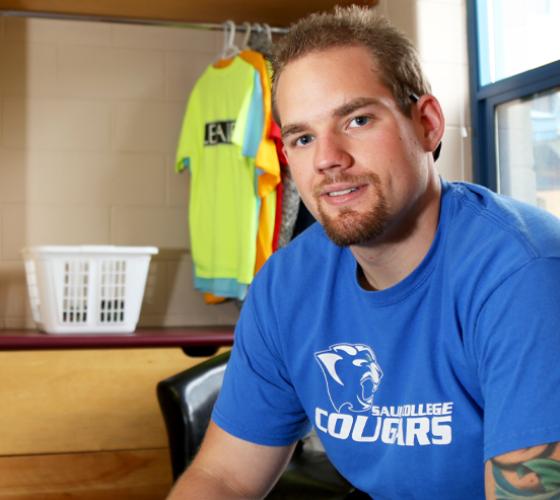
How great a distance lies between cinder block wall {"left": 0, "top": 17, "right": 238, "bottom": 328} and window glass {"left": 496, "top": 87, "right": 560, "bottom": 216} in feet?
3.75

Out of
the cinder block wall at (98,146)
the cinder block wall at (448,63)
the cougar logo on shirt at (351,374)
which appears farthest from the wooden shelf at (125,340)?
the cougar logo on shirt at (351,374)

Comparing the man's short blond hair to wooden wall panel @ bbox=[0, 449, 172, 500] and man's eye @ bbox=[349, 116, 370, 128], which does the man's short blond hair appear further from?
wooden wall panel @ bbox=[0, 449, 172, 500]

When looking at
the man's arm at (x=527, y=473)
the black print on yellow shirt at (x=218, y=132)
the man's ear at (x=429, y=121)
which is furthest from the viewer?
the black print on yellow shirt at (x=218, y=132)

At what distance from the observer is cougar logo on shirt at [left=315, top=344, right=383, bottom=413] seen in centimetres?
110

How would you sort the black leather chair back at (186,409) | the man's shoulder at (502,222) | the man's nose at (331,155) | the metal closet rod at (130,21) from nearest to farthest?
the man's shoulder at (502,222) → the man's nose at (331,155) → the black leather chair back at (186,409) → the metal closet rod at (130,21)

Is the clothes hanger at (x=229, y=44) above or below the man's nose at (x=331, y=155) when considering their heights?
above

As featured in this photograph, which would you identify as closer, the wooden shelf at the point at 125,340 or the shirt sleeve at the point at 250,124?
the wooden shelf at the point at 125,340

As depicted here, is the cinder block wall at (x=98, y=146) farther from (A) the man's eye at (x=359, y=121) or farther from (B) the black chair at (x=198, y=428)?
(A) the man's eye at (x=359, y=121)

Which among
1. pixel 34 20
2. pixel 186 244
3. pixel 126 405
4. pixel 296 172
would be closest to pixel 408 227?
pixel 296 172

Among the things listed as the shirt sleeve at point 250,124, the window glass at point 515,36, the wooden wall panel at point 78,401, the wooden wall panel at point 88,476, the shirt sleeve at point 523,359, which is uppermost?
the window glass at point 515,36

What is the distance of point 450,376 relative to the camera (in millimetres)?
1018

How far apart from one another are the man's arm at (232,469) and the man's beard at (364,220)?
0.38 meters

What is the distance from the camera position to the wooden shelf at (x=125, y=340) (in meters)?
2.34

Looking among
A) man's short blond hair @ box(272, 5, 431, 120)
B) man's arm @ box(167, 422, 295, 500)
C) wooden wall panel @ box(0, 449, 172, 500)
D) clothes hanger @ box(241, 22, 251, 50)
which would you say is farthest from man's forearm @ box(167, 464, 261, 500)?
clothes hanger @ box(241, 22, 251, 50)
